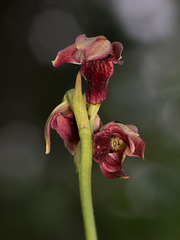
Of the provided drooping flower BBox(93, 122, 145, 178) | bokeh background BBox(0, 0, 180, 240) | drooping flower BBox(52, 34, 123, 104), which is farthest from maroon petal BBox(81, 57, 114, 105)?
bokeh background BBox(0, 0, 180, 240)

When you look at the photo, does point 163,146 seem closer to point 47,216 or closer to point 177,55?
point 47,216

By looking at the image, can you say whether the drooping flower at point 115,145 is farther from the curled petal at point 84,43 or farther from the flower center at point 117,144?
the curled petal at point 84,43

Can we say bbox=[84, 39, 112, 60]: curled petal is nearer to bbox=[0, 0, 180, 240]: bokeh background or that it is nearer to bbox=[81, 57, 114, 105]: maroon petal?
bbox=[81, 57, 114, 105]: maroon petal

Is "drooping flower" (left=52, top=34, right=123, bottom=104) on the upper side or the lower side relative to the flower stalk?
upper

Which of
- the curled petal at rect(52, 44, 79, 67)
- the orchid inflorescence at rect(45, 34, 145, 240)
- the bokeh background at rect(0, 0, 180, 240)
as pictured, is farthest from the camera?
the bokeh background at rect(0, 0, 180, 240)

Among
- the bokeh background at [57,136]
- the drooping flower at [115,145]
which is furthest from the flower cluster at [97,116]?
the bokeh background at [57,136]

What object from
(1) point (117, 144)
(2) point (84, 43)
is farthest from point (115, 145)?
(2) point (84, 43)
